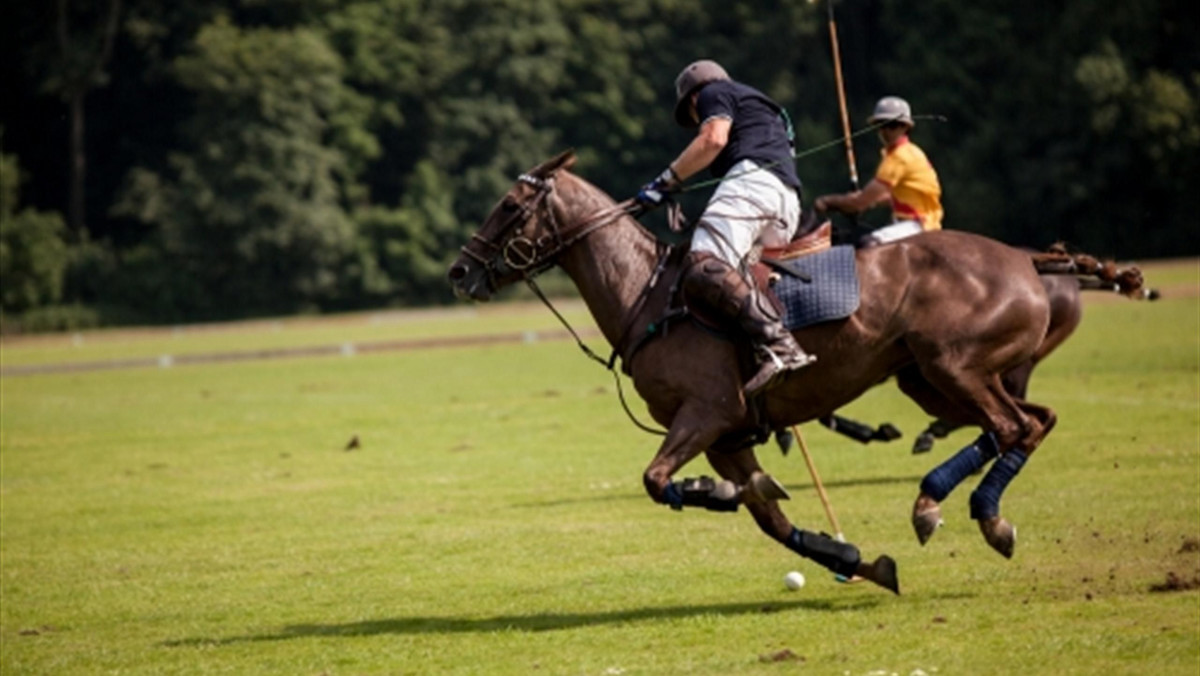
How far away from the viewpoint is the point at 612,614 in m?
11.6

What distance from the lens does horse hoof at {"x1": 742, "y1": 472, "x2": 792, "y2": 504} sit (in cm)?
1128

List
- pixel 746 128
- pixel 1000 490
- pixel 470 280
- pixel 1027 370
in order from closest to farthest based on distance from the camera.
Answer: pixel 1000 490, pixel 746 128, pixel 470 280, pixel 1027 370

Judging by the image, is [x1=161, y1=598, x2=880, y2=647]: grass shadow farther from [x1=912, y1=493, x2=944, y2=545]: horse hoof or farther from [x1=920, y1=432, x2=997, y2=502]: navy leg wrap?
[x1=920, y1=432, x2=997, y2=502]: navy leg wrap

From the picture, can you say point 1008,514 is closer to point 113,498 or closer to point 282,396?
point 113,498

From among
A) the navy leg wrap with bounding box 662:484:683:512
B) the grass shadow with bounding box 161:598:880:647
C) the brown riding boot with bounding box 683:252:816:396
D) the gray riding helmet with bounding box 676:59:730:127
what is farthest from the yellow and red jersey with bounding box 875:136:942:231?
the navy leg wrap with bounding box 662:484:683:512

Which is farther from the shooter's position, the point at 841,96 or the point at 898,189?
the point at 898,189

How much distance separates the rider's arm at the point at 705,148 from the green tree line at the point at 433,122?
50.1 meters

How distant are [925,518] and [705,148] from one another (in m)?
2.40

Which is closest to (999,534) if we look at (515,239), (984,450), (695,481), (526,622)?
(984,450)

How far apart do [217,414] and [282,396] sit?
9.77ft

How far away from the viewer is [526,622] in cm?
1155

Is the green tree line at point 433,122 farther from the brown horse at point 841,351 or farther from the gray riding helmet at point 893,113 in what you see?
the brown horse at point 841,351

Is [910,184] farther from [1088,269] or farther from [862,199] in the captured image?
[1088,269]

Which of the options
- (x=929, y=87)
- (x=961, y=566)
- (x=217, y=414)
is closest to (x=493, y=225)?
(x=961, y=566)
